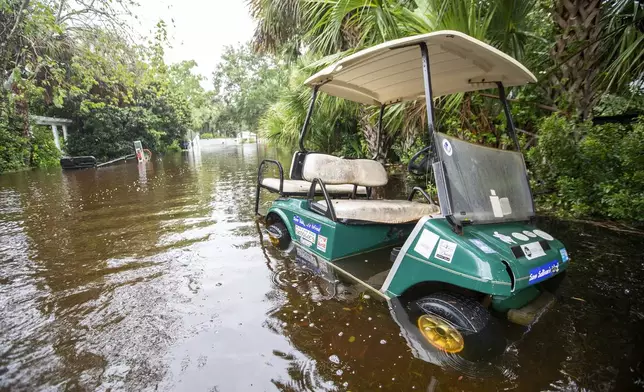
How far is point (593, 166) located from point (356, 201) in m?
2.96

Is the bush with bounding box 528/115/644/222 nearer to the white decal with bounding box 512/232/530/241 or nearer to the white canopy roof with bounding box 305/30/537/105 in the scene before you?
the white canopy roof with bounding box 305/30/537/105

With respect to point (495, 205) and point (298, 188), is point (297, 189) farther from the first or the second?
point (495, 205)

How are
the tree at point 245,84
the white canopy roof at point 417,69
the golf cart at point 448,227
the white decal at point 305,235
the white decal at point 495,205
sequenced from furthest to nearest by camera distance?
1. the tree at point 245,84
2. the white decal at point 305,235
3. the white decal at point 495,205
4. the white canopy roof at point 417,69
5. the golf cart at point 448,227

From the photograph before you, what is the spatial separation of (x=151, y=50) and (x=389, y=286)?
913cm

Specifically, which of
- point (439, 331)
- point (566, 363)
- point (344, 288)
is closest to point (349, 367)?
point (439, 331)

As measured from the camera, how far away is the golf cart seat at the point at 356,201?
2936 millimetres

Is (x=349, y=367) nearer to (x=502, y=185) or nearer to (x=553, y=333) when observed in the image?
(x=553, y=333)

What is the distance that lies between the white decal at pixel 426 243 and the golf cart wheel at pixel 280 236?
2008 mm

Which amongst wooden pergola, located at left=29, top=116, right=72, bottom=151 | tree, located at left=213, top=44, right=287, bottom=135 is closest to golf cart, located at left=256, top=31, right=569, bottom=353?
wooden pergola, located at left=29, top=116, right=72, bottom=151

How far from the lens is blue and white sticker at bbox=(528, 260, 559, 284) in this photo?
198cm

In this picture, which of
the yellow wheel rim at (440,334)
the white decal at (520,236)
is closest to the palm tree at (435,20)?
the white decal at (520,236)

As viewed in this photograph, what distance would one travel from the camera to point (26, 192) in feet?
28.3

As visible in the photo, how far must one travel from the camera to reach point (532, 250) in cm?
212

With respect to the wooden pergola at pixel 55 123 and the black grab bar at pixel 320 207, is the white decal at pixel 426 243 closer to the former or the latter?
the black grab bar at pixel 320 207
